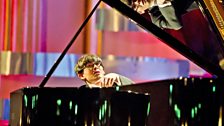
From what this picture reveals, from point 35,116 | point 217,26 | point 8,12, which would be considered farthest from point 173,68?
point 35,116

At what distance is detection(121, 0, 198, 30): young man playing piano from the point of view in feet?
6.22

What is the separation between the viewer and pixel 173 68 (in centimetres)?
319

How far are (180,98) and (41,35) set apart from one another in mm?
1930

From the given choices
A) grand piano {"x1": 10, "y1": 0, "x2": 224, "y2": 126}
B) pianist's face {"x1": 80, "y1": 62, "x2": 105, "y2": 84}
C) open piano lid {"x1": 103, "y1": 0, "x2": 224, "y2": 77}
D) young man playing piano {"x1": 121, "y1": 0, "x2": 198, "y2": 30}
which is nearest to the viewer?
grand piano {"x1": 10, "y1": 0, "x2": 224, "y2": 126}

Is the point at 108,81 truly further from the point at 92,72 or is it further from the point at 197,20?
the point at 197,20

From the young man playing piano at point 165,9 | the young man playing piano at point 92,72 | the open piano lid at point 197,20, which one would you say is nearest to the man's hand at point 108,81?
the young man playing piano at point 92,72

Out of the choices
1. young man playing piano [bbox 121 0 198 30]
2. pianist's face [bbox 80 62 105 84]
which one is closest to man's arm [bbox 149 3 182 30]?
young man playing piano [bbox 121 0 198 30]

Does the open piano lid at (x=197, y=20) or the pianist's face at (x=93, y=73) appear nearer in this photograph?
the open piano lid at (x=197, y=20)

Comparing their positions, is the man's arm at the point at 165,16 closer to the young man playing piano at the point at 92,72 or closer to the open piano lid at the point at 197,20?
the open piano lid at the point at 197,20

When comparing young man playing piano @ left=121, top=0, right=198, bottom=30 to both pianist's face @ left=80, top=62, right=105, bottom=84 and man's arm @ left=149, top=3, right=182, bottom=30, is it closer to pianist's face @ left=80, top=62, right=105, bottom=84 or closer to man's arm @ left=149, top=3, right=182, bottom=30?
man's arm @ left=149, top=3, right=182, bottom=30

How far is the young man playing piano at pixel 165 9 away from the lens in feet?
6.22

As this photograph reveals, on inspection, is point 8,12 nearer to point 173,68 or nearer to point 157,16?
point 173,68

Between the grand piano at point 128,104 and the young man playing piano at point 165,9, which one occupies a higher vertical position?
the young man playing piano at point 165,9

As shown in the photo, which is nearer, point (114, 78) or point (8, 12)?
point (114, 78)
